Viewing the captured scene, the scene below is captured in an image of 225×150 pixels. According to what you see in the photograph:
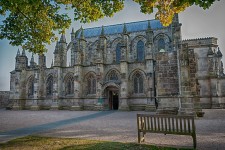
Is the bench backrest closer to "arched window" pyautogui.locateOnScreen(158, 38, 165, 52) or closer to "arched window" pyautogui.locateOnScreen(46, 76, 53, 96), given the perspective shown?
"arched window" pyautogui.locateOnScreen(46, 76, 53, 96)

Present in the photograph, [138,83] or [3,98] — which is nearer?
[138,83]

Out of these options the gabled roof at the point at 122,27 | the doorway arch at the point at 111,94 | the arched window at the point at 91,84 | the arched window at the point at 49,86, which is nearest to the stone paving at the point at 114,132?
the doorway arch at the point at 111,94

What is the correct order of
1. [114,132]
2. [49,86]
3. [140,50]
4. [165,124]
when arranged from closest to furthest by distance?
1. [165,124]
2. [114,132]
3. [49,86]
4. [140,50]

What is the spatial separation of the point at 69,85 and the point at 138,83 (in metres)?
10.9

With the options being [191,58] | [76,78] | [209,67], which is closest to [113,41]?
[76,78]

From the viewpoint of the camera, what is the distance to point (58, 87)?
27.1 metres

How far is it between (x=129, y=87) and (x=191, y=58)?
1123 centimetres

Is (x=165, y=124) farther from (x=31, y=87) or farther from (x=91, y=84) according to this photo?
(x=31, y=87)

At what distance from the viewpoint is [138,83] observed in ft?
79.8

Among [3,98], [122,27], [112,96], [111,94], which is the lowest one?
[3,98]

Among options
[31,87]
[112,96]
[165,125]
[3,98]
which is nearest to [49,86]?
[31,87]

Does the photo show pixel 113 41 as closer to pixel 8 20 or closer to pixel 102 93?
pixel 102 93

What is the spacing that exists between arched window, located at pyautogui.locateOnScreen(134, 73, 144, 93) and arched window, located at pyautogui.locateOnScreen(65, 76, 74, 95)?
389 inches

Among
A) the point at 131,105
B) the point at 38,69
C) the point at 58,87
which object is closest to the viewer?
the point at 131,105
